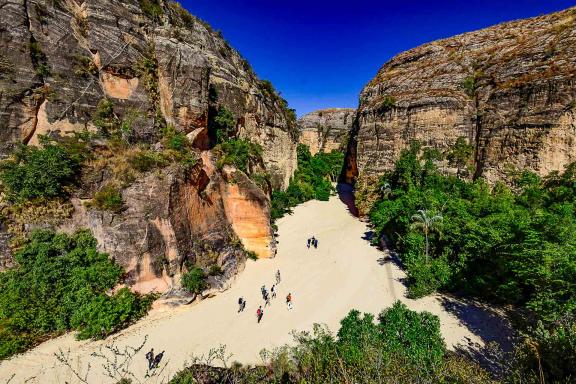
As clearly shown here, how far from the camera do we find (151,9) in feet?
77.3

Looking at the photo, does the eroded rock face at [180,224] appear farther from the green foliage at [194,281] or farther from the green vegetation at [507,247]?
the green vegetation at [507,247]

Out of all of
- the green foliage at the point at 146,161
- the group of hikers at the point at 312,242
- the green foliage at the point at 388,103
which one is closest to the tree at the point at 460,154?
the green foliage at the point at 388,103

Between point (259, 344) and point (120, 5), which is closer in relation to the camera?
point (259, 344)

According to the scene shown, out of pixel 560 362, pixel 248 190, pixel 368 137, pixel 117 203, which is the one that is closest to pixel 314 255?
pixel 248 190

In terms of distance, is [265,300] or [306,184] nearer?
[265,300]

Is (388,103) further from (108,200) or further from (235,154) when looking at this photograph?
(108,200)

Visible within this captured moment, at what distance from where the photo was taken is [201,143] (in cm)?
2188

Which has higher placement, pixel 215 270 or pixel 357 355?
pixel 357 355

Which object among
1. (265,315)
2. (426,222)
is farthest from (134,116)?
(426,222)

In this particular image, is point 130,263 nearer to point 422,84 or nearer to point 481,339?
point 481,339

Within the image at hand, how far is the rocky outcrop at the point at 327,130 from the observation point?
69625 millimetres

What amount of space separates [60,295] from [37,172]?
700cm

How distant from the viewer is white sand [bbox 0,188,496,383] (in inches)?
442

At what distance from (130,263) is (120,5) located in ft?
73.2
